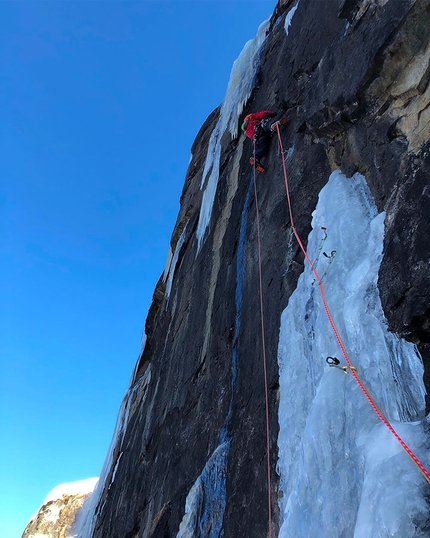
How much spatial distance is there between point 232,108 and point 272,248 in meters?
4.55

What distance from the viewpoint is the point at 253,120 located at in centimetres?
659

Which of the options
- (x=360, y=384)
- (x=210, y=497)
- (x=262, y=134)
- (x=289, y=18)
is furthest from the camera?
(x=289, y=18)

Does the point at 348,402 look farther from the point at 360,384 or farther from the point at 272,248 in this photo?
the point at 272,248

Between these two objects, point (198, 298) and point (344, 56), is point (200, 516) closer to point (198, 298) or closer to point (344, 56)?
point (198, 298)

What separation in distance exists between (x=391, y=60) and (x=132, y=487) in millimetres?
6488

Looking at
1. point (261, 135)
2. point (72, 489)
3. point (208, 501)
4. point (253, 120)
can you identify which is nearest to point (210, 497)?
point (208, 501)

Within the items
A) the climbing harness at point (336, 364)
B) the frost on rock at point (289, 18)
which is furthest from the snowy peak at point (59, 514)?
the frost on rock at point (289, 18)

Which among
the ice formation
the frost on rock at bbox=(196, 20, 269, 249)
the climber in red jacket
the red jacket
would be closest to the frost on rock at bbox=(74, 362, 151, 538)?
the frost on rock at bbox=(196, 20, 269, 249)

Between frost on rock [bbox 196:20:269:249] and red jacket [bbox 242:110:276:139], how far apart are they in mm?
1211

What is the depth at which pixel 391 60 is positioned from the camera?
12.5 ft

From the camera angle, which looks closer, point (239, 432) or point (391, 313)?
point (391, 313)

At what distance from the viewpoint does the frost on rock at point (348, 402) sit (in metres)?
2.14

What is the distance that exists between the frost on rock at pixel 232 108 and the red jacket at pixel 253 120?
121 centimetres

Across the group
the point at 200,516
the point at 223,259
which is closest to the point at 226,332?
the point at 223,259
